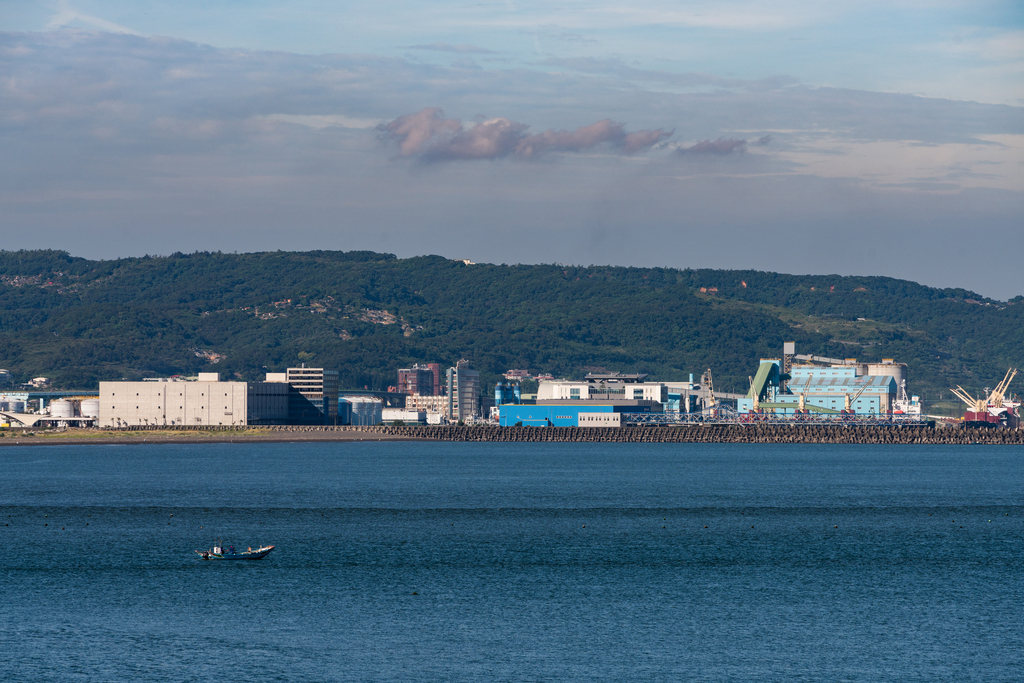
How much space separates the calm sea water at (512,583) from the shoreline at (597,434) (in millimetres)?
83464

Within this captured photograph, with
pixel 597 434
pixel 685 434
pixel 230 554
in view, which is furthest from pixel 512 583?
pixel 685 434

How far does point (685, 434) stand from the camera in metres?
192

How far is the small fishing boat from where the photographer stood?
53.0 meters

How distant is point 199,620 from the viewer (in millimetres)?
40438

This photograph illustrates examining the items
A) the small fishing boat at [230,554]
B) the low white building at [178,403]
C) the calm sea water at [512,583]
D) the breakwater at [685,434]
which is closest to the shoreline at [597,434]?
the breakwater at [685,434]

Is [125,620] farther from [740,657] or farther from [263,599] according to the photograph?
[740,657]

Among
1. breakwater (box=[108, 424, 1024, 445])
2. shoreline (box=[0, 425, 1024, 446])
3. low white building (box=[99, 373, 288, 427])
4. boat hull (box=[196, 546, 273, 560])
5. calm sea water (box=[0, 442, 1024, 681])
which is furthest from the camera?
low white building (box=[99, 373, 288, 427])

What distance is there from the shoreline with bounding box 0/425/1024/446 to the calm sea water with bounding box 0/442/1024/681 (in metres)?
83.5

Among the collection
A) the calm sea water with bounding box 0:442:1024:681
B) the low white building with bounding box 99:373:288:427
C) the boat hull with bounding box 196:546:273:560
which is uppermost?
the low white building with bounding box 99:373:288:427

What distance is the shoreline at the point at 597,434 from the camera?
582 ft

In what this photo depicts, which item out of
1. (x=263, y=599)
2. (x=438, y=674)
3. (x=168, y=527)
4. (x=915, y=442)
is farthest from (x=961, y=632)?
(x=915, y=442)

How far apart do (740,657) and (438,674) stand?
9154 mm

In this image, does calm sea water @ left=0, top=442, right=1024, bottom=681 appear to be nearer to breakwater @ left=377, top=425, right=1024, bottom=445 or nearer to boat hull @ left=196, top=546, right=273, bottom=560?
boat hull @ left=196, top=546, right=273, bottom=560

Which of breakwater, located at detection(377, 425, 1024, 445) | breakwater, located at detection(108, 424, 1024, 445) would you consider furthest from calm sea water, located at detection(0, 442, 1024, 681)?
breakwater, located at detection(377, 425, 1024, 445)
